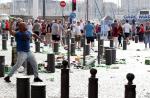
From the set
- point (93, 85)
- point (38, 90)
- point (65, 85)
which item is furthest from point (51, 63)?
point (38, 90)

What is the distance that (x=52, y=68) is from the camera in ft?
56.6

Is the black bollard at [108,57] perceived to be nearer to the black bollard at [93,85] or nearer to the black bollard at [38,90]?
the black bollard at [93,85]

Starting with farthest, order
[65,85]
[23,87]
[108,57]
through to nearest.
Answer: [108,57]
[65,85]
[23,87]

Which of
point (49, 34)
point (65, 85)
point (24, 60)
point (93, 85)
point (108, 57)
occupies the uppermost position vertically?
point (49, 34)

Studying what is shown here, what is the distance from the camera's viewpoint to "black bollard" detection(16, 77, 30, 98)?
9.83 metres

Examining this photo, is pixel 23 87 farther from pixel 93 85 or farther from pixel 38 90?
pixel 93 85

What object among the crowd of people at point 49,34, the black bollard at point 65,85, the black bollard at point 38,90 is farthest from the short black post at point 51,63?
the black bollard at point 38,90

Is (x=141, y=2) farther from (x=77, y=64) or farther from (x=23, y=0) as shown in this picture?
(x=77, y=64)

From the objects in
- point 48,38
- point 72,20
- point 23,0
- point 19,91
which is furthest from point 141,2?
point 19,91

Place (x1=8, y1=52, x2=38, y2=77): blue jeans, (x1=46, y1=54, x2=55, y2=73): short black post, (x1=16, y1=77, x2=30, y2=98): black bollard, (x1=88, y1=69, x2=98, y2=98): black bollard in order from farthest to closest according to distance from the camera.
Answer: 1. (x1=46, y1=54, x2=55, y2=73): short black post
2. (x1=8, y1=52, x2=38, y2=77): blue jeans
3. (x1=88, y1=69, x2=98, y2=98): black bollard
4. (x1=16, y1=77, x2=30, y2=98): black bollard

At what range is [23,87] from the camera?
32.2 ft

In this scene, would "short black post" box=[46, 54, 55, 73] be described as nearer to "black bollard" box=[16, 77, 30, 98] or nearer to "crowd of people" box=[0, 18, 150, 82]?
"crowd of people" box=[0, 18, 150, 82]

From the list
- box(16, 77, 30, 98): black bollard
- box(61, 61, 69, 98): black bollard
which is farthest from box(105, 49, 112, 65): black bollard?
box(16, 77, 30, 98): black bollard

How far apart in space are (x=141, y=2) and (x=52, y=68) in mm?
122155
